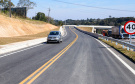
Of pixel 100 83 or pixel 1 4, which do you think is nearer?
pixel 100 83

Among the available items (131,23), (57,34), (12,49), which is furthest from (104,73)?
(57,34)

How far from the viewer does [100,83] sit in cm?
620

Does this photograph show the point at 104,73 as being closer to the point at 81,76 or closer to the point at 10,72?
the point at 81,76

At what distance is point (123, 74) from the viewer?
761 centimetres

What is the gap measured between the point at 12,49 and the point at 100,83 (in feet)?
38.2

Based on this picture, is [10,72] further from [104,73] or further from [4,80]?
[104,73]

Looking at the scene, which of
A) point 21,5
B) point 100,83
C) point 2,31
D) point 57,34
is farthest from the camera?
point 21,5

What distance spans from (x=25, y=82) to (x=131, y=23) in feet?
32.8

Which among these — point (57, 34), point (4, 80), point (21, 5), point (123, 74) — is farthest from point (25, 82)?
point (21, 5)

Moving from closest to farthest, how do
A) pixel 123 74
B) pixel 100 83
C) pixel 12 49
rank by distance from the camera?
1. pixel 100 83
2. pixel 123 74
3. pixel 12 49

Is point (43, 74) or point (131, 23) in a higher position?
point (131, 23)

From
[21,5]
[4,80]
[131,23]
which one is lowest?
[4,80]

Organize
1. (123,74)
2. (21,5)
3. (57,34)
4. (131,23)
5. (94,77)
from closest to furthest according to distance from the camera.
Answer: (94,77), (123,74), (131,23), (57,34), (21,5)

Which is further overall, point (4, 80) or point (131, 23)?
point (131, 23)
